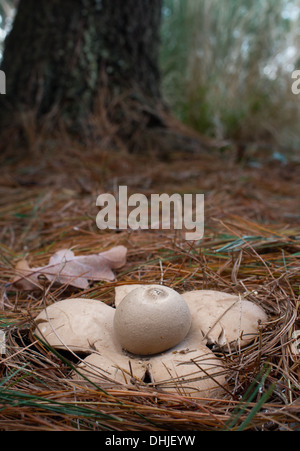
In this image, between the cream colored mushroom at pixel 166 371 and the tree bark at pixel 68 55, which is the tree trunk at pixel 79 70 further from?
the cream colored mushroom at pixel 166 371

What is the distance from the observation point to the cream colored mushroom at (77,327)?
1.21 m

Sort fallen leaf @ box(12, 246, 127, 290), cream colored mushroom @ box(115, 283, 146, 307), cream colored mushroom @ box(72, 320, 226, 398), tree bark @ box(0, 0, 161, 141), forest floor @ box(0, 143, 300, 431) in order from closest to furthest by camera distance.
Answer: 1. forest floor @ box(0, 143, 300, 431)
2. cream colored mushroom @ box(72, 320, 226, 398)
3. cream colored mushroom @ box(115, 283, 146, 307)
4. fallen leaf @ box(12, 246, 127, 290)
5. tree bark @ box(0, 0, 161, 141)

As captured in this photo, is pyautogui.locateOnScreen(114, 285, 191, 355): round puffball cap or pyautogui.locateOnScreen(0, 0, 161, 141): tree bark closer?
pyautogui.locateOnScreen(114, 285, 191, 355): round puffball cap

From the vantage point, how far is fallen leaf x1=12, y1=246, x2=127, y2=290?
1.60m

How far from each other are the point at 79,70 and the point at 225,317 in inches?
114

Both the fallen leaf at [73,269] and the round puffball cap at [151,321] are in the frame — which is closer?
the round puffball cap at [151,321]

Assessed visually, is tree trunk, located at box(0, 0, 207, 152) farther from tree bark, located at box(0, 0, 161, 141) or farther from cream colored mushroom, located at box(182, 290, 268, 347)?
cream colored mushroom, located at box(182, 290, 268, 347)

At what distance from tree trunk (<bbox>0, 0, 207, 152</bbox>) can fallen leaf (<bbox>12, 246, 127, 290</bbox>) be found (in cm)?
198

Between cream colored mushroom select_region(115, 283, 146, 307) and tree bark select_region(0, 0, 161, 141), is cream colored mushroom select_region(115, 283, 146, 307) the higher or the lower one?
the lower one

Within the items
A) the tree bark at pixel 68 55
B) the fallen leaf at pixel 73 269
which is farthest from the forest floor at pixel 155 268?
the tree bark at pixel 68 55

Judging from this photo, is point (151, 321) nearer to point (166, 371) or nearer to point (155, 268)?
point (166, 371)

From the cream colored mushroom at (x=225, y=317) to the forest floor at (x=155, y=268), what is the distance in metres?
0.05

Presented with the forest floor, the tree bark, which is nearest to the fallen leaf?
the forest floor
